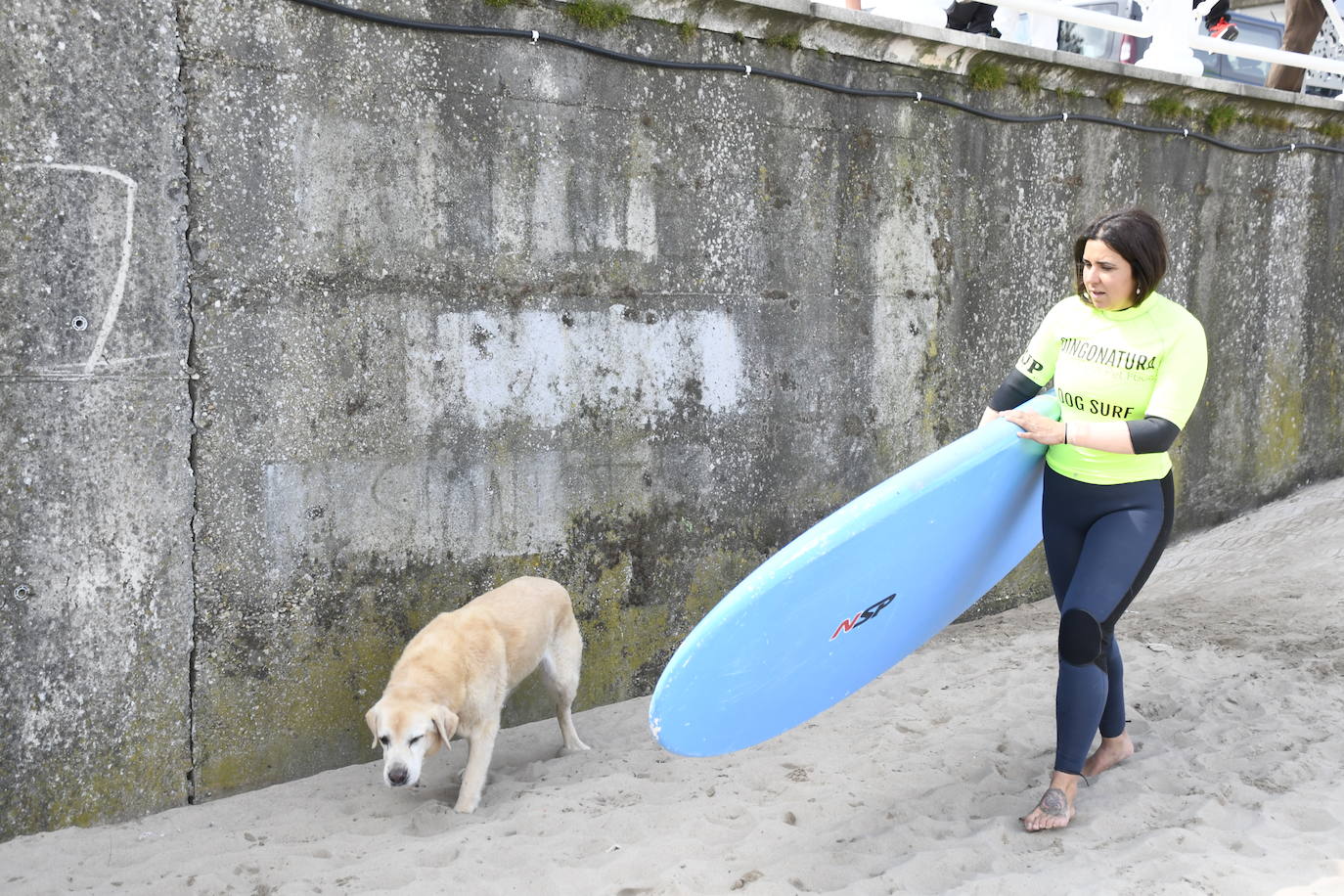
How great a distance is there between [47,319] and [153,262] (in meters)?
0.36

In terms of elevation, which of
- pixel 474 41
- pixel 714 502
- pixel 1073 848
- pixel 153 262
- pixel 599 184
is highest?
pixel 474 41

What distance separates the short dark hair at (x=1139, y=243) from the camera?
126 inches

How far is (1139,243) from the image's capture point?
321cm

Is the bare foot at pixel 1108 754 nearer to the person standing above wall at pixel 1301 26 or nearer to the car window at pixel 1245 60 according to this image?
the person standing above wall at pixel 1301 26

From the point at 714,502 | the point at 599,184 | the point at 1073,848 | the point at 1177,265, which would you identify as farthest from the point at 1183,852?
the point at 1177,265

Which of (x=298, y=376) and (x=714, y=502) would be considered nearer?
(x=298, y=376)

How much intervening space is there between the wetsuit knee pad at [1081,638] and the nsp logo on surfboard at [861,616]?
0.54m

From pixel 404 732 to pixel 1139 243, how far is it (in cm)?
272

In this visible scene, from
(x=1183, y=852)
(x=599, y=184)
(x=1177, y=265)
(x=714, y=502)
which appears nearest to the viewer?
(x=1183, y=852)

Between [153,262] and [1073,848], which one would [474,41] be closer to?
[153,262]

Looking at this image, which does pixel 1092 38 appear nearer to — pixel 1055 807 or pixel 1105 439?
pixel 1105 439

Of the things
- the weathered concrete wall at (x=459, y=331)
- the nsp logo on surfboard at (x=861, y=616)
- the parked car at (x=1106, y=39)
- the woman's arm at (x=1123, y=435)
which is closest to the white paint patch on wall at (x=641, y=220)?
the weathered concrete wall at (x=459, y=331)

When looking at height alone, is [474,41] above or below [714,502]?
above

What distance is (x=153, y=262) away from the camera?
3.50 m
